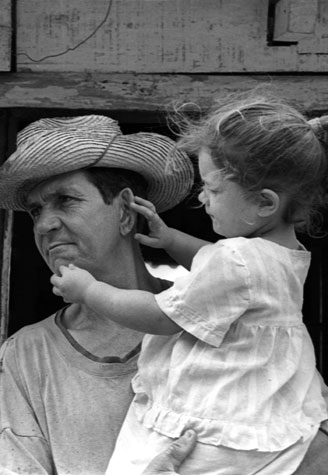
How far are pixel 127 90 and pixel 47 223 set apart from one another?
0.70 metres

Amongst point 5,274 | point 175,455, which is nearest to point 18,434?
point 175,455

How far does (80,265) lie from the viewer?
12.2 feet

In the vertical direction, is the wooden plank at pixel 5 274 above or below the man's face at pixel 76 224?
below

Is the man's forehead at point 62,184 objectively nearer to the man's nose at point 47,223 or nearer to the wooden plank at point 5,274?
the man's nose at point 47,223

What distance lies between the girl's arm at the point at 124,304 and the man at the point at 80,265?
0.98 ft

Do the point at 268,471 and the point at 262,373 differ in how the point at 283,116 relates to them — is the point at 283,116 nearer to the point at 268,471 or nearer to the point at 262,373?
the point at 262,373

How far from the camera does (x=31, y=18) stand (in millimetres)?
4242

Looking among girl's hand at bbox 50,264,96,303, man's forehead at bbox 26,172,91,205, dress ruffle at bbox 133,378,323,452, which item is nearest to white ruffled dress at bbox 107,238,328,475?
dress ruffle at bbox 133,378,323,452

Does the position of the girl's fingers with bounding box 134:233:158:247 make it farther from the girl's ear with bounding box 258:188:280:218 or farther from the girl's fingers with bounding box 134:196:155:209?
the girl's ear with bounding box 258:188:280:218

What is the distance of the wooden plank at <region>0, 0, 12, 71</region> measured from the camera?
4.20 meters

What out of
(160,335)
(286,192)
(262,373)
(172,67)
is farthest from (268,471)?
(172,67)

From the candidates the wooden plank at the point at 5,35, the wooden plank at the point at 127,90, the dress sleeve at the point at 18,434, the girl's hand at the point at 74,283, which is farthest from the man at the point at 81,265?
the wooden plank at the point at 5,35

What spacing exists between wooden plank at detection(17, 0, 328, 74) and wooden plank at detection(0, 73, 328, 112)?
0.03 m

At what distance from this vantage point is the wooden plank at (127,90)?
421cm
